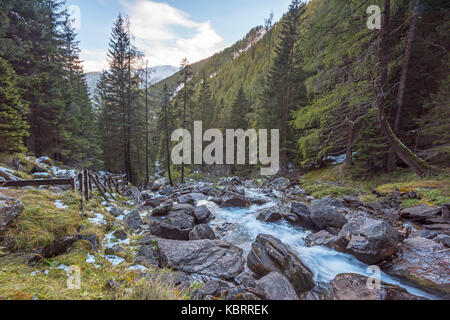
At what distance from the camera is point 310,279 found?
3957 mm

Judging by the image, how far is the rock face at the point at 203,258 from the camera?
13.4 ft

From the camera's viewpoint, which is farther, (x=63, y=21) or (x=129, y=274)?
(x=63, y=21)

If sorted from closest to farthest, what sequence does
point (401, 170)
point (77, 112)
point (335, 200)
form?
1. point (335, 200)
2. point (401, 170)
3. point (77, 112)

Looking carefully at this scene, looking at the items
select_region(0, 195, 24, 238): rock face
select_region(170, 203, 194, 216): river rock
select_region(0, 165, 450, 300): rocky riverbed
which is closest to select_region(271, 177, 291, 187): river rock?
select_region(0, 165, 450, 300): rocky riverbed

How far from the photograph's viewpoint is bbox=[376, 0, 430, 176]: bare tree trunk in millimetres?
6738

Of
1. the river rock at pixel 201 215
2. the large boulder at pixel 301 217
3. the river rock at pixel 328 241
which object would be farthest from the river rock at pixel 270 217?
the river rock at pixel 201 215

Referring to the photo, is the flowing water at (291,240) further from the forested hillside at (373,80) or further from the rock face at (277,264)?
the forested hillside at (373,80)

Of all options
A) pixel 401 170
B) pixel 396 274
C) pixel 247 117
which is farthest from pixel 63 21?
pixel 401 170

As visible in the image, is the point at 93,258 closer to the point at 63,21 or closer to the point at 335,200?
the point at 335,200

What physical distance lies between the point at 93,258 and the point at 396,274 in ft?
21.7

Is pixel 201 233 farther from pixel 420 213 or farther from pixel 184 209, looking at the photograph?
pixel 420 213

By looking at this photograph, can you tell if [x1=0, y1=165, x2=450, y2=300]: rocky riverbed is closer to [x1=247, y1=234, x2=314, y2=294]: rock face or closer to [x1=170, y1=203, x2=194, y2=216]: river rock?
[x1=247, y1=234, x2=314, y2=294]: rock face
